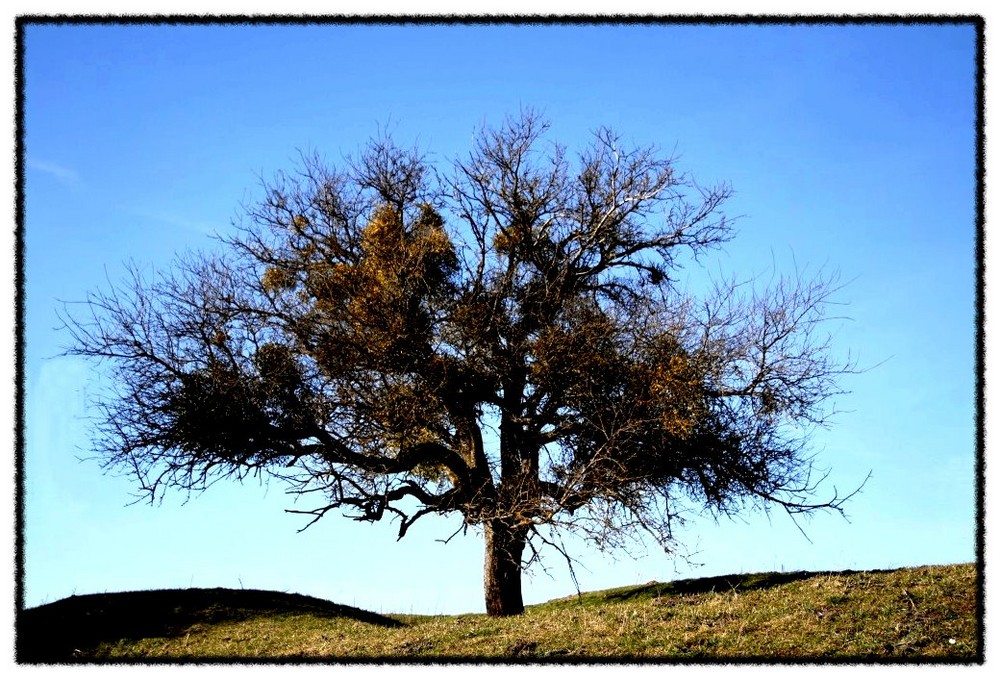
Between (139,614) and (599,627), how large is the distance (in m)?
8.86

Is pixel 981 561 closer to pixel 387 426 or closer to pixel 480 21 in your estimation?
pixel 480 21

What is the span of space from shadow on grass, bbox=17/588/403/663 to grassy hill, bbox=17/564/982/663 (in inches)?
1.4

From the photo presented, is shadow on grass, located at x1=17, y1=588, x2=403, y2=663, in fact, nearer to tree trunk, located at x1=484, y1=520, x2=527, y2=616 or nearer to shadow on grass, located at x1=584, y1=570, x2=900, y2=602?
tree trunk, located at x1=484, y1=520, x2=527, y2=616

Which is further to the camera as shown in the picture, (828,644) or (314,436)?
(314,436)

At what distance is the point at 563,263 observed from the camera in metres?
19.0

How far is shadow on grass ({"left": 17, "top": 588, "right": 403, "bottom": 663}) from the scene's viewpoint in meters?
15.8

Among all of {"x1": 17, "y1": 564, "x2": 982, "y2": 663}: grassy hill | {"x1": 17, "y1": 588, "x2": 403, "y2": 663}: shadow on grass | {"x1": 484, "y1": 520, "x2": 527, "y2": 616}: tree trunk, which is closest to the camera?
{"x1": 17, "y1": 564, "x2": 982, "y2": 663}: grassy hill

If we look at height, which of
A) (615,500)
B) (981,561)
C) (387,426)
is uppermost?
(387,426)

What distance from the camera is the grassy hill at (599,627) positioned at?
491 inches

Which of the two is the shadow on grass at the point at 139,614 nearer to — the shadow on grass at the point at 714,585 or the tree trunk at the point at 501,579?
the tree trunk at the point at 501,579

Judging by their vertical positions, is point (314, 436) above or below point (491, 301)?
below

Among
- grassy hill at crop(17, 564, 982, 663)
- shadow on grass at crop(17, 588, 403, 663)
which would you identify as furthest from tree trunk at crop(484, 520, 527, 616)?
shadow on grass at crop(17, 588, 403, 663)

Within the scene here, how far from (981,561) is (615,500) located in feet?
20.3

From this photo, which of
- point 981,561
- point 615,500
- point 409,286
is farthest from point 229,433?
point 981,561
